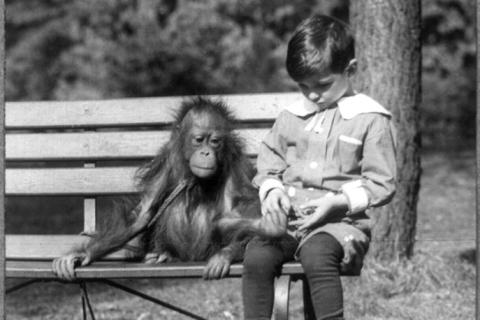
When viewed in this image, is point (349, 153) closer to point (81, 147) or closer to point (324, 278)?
point (324, 278)

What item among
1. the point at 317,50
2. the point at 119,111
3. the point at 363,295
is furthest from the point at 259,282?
the point at 363,295

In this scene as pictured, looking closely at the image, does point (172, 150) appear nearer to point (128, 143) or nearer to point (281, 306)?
point (128, 143)

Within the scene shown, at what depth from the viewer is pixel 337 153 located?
328 centimetres

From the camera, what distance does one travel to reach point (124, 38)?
1248 cm

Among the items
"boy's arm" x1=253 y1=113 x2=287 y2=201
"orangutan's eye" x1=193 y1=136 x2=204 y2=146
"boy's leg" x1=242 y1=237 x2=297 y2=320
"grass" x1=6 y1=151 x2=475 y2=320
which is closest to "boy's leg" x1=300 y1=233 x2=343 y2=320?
"boy's leg" x1=242 y1=237 x2=297 y2=320

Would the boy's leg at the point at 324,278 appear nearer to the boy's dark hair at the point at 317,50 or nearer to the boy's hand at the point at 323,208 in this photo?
the boy's hand at the point at 323,208

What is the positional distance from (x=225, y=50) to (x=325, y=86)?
948 cm

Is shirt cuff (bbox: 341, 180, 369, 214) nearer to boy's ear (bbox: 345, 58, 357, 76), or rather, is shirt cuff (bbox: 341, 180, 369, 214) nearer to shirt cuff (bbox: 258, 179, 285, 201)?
shirt cuff (bbox: 258, 179, 285, 201)

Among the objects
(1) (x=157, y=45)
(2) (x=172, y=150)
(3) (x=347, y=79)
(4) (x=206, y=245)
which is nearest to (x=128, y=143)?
(2) (x=172, y=150)

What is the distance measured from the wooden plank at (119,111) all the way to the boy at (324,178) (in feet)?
1.93

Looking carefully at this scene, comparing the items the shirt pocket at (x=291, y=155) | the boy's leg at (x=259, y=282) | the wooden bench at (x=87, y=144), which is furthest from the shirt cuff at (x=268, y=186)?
the wooden bench at (x=87, y=144)

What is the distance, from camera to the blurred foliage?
39.1 ft

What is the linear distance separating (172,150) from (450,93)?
9.06 metres

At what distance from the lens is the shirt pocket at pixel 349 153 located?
325 centimetres
